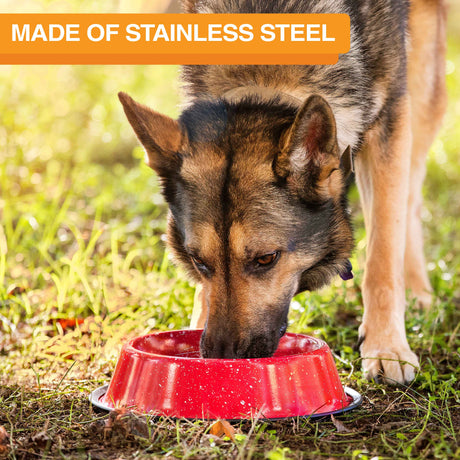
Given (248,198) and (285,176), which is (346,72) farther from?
(248,198)

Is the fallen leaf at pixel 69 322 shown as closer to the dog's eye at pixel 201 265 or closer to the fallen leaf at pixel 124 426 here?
the dog's eye at pixel 201 265

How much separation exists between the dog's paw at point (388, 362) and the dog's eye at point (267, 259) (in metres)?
0.73

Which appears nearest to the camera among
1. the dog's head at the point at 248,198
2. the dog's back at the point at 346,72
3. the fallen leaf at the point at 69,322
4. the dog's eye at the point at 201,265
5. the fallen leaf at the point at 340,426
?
the fallen leaf at the point at 340,426

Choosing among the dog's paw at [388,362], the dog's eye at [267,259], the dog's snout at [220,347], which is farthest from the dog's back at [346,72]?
the dog's snout at [220,347]

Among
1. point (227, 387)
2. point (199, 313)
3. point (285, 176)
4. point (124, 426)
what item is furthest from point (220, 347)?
point (199, 313)

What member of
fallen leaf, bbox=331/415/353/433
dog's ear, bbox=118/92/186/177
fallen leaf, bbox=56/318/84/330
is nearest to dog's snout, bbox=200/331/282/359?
fallen leaf, bbox=331/415/353/433

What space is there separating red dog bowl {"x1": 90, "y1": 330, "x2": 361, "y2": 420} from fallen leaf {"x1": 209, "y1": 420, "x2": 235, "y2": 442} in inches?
3.8

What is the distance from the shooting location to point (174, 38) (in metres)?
3.82

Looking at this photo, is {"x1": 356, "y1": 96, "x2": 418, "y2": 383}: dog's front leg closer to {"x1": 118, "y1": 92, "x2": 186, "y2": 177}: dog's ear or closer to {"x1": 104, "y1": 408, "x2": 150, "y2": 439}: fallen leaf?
{"x1": 118, "y1": 92, "x2": 186, "y2": 177}: dog's ear

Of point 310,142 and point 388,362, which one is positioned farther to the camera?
point 388,362

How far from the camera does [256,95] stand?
3.15 meters

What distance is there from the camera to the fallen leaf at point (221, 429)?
231 cm

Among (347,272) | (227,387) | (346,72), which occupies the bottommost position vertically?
(227,387)

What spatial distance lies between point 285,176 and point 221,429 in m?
1.13
